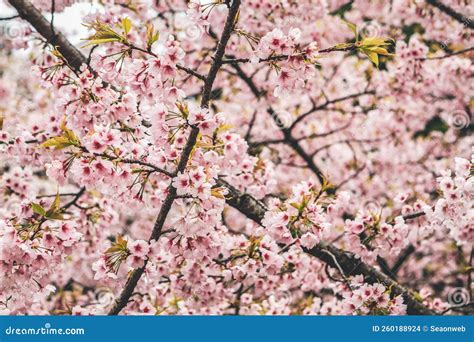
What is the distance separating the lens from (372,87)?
7.33m

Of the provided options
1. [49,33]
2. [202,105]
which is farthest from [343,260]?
[49,33]

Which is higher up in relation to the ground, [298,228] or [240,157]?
[240,157]

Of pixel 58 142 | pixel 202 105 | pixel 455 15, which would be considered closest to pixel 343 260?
pixel 202 105

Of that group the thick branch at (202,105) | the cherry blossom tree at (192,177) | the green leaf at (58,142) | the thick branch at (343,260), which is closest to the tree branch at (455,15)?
the cherry blossom tree at (192,177)

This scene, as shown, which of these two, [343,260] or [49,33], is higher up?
[49,33]

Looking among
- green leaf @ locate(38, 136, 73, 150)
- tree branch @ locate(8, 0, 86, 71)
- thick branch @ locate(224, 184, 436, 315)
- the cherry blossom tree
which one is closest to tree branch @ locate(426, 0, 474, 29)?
the cherry blossom tree

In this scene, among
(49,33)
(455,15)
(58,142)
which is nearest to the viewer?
(58,142)

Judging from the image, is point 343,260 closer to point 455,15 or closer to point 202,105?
point 202,105

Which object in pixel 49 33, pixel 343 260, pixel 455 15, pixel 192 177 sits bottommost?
pixel 192 177

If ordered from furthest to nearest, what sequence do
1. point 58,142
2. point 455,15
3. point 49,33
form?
point 455,15, point 49,33, point 58,142

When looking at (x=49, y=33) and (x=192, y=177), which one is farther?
(x=49, y=33)

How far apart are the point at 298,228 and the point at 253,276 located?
2.10ft

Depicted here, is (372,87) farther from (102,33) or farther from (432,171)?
(102,33)

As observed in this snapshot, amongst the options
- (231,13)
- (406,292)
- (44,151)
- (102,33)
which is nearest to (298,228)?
(406,292)
